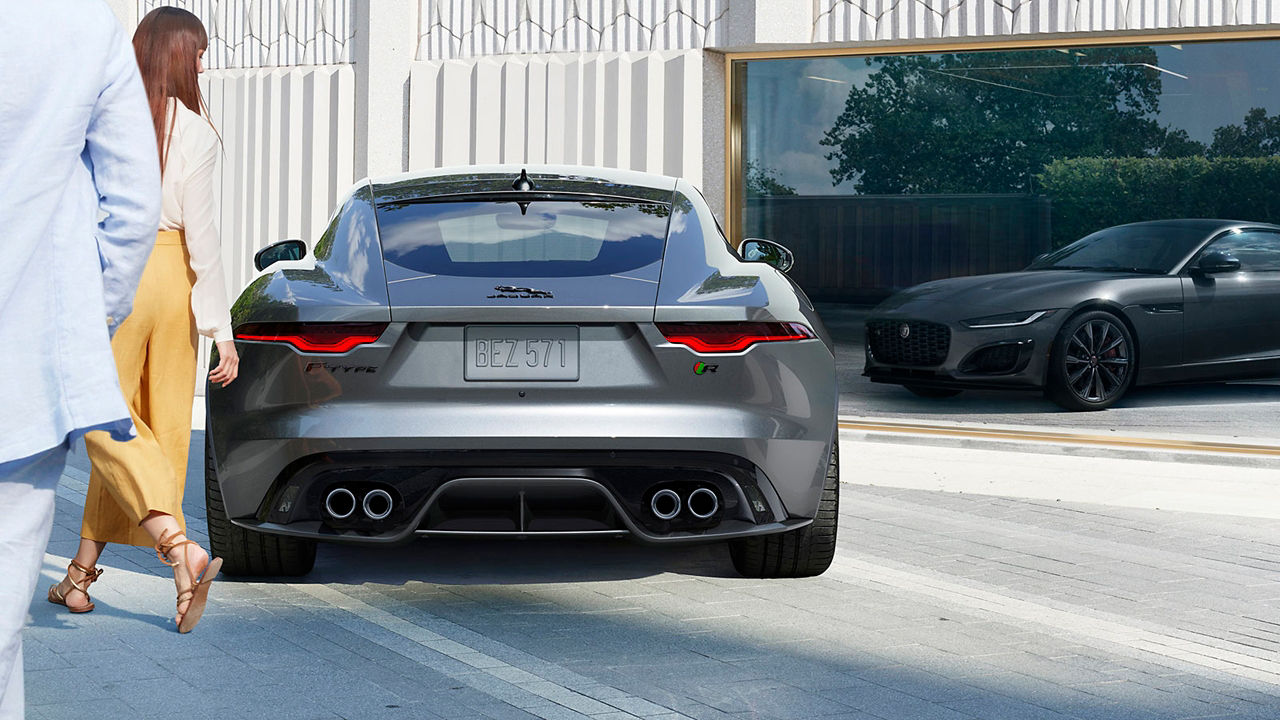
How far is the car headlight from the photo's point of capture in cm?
1036

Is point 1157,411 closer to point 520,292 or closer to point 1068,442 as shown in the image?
point 1068,442

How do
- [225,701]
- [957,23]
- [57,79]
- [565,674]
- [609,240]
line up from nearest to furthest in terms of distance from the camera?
[57,79] < [225,701] < [565,674] < [609,240] < [957,23]

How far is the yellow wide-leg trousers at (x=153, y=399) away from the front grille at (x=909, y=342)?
6.64m

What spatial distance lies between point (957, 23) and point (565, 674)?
770 cm

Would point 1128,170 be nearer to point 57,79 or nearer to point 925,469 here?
point 925,469

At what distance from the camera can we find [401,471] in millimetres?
4988

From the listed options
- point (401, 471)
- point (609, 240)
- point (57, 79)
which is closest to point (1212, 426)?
point (609, 240)

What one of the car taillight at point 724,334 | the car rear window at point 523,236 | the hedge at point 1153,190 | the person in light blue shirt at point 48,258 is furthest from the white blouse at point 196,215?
the hedge at point 1153,190

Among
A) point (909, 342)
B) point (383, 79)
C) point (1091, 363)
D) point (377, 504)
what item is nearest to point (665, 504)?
point (377, 504)

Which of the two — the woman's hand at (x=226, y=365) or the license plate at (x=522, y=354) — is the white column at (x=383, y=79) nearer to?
the woman's hand at (x=226, y=365)

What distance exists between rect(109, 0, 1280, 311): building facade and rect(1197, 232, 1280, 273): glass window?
0.15 metres

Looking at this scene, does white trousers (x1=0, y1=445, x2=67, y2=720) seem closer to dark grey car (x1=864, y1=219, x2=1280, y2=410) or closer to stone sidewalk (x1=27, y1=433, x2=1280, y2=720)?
stone sidewalk (x1=27, y1=433, x2=1280, y2=720)

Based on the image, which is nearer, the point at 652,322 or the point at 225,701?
the point at 225,701

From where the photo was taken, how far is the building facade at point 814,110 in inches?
409
